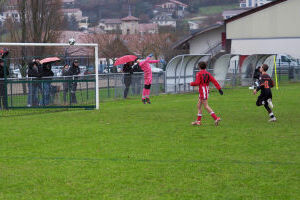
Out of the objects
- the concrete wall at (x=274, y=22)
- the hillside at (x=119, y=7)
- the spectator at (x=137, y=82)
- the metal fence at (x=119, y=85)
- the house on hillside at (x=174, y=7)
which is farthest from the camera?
the house on hillside at (x=174, y=7)

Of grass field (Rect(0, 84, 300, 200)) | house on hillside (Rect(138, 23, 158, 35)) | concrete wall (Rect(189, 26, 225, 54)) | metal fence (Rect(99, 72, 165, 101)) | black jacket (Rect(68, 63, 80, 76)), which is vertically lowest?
grass field (Rect(0, 84, 300, 200))

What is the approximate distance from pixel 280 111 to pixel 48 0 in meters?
18.8

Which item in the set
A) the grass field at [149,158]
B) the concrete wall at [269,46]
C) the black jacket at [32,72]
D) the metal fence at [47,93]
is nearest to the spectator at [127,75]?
the metal fence at [47,93]

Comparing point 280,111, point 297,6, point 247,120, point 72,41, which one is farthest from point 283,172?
point 297,6

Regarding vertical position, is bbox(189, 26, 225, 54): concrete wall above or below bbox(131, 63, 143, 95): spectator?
above

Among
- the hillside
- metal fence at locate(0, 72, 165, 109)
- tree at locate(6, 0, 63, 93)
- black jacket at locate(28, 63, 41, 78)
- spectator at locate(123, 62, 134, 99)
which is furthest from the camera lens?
the hillside

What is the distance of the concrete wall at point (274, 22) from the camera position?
48938 millimetres

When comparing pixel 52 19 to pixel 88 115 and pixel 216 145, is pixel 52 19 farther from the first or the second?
pixel 216 145

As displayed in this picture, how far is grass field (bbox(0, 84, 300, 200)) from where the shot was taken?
7.92m

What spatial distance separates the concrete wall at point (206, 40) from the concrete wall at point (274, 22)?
7605 mm

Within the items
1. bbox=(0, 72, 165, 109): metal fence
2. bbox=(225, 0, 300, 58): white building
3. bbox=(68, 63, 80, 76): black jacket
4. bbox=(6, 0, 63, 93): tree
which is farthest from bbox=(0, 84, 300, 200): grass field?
bbox=(225, 0, 300, 58): white building

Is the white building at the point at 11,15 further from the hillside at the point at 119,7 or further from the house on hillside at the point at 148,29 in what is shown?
the hillside at the point at 119,7

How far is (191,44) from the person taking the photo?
60.6m

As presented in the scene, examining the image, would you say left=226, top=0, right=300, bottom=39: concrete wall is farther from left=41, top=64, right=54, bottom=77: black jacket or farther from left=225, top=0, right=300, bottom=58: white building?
left=41, top=64, right=54, bottom=77: black jacket
